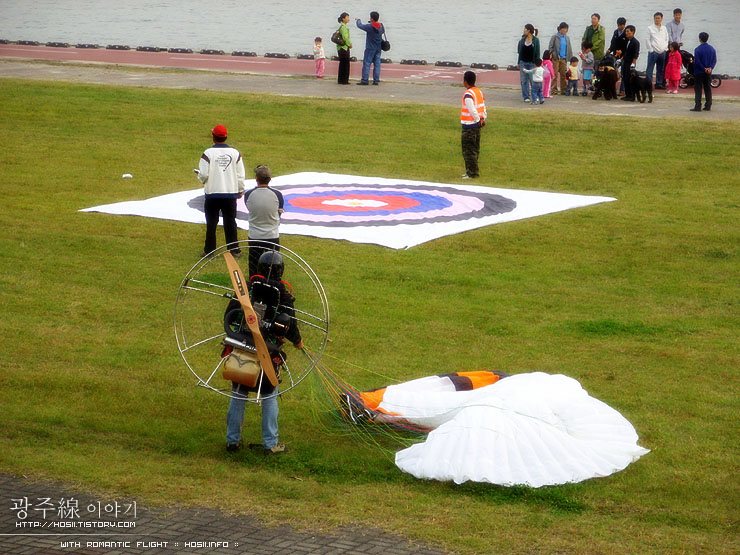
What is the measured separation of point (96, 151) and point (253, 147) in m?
3.92

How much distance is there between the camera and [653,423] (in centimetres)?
981

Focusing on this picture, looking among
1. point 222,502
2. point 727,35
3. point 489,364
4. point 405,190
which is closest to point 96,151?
point 405,190

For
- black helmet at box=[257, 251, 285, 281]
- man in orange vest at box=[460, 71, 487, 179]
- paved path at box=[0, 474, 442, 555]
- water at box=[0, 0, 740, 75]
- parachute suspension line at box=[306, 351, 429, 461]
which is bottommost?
paved path at box=[0, 474, 442, 555]

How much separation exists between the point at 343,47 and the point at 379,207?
601 inches

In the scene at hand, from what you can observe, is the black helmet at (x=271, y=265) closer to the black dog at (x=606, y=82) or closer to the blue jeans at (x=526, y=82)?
the blue jeans at (x=526, y=82)

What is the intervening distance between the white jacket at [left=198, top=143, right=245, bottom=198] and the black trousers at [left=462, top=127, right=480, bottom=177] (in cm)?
742

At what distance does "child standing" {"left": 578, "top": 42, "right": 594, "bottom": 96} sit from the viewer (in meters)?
31.1

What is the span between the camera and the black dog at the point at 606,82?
99.6 feet

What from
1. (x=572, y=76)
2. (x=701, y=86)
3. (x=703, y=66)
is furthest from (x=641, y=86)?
(x=703, y=66)

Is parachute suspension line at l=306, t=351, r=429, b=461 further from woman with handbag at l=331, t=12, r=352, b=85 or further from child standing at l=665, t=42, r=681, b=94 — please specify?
child standing at l=665, t=42, r=681, b=94

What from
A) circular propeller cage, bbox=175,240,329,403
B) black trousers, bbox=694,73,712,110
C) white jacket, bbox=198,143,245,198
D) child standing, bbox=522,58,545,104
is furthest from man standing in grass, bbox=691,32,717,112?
circular propeller cage, bbox=175,240,329,403

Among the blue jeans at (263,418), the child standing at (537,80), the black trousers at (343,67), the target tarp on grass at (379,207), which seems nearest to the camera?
the blue jeans at (263,418)

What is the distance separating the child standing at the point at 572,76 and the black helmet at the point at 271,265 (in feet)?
79.6

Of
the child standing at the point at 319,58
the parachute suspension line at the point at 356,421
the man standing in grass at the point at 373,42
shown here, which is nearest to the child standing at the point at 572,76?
the man standing in grass at the point at 373,42
